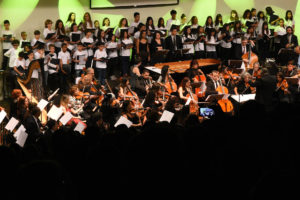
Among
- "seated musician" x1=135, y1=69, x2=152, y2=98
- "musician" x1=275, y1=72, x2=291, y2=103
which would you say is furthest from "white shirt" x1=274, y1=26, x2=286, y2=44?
"seated musician" x1=135, y1=69, x2=152, y2=98

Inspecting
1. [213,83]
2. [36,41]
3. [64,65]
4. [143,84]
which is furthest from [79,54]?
[213,83]

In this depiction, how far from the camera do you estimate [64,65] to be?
1160 cm

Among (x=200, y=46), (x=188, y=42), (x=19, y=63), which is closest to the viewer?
(x=19, y=63)

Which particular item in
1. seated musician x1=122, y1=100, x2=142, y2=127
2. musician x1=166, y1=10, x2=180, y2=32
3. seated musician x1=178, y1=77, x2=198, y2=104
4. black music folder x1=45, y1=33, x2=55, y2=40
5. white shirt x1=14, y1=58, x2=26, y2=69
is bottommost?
seated musician x1=122, y1=100, x2=142, y2=127

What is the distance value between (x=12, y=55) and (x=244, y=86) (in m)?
6.07

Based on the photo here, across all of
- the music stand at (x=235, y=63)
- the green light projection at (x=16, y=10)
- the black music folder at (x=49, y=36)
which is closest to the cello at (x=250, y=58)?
the music stand at (x=235, y=63)

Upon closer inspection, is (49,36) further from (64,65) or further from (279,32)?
(279,32)

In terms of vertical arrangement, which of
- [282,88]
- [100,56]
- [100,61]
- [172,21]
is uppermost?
[172,21]

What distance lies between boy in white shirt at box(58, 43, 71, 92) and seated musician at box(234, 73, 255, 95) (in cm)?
459

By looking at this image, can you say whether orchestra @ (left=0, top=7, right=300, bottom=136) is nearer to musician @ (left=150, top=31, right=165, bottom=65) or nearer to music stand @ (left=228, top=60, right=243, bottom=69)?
musician @ (left=150, top=31, right=165, bottom=65)

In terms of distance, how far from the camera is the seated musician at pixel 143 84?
10.4m

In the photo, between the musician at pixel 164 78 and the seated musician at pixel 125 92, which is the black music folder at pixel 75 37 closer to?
the musician at pixel 164 78

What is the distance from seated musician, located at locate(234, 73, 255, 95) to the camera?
405 inches

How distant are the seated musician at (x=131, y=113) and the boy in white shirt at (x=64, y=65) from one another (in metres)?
3.79
